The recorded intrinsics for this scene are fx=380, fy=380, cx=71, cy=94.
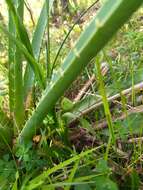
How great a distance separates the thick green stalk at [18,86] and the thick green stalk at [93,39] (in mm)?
172

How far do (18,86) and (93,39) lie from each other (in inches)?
17.3

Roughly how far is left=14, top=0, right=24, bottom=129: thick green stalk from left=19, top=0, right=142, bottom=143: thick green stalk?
0.17 metres

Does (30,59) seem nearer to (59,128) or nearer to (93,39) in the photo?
(59,128)

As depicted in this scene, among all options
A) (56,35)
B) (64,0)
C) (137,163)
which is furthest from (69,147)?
(64,0)

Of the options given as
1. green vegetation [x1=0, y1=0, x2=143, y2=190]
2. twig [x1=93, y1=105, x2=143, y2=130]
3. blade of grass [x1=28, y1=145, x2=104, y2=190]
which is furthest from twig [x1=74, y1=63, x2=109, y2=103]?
blade of grass [x1=28, y1=145, x2=104, y2=190]

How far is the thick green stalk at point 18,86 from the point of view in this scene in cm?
89

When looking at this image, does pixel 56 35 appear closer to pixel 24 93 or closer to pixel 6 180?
pixel 24 93

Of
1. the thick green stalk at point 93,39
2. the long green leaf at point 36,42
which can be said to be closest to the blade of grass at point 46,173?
the thick green stalk at point 93,39

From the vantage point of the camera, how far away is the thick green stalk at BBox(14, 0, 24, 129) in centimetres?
89

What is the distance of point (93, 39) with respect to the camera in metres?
0.50

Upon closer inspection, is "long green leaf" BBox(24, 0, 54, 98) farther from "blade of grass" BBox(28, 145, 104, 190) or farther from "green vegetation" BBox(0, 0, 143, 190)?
"blade of grass" BBox(28, 145, 104, 190)

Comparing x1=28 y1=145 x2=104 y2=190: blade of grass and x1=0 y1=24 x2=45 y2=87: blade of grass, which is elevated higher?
x1=0 y1=24 x2=45 y2=87: blade of grass

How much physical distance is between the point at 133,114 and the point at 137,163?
0.12 m

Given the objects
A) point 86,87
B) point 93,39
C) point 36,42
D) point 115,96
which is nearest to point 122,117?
point 115,96
